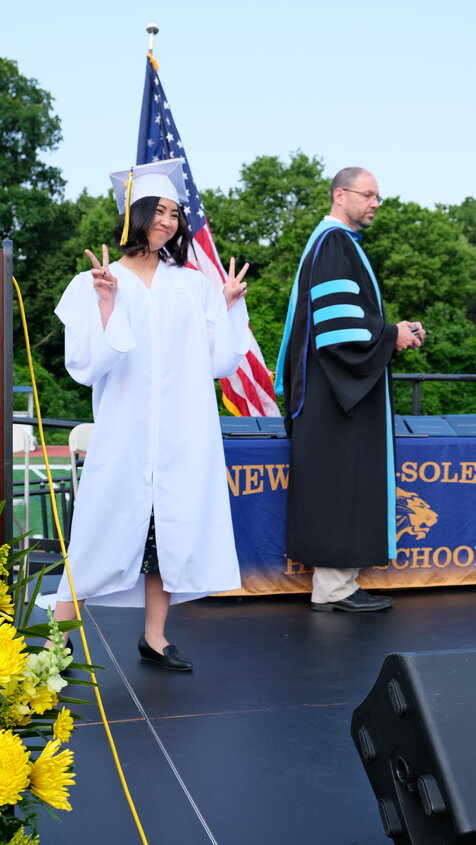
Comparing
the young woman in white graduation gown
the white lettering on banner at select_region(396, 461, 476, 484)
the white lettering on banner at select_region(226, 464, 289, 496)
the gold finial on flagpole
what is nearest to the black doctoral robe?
the white lettering on banner at select_region(226, 464, 289, 496)

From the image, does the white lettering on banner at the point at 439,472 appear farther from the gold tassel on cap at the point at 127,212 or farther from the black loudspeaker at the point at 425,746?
the black loudspeaker at the point at 425,746

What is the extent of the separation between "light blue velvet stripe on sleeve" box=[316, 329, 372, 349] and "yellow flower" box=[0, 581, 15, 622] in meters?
2.57

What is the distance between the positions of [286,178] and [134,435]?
2888cm

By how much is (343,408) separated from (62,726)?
2683mm

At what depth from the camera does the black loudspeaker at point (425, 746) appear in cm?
142

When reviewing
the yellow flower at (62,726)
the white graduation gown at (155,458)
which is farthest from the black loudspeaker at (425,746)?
the white graduation gown at (155,458)

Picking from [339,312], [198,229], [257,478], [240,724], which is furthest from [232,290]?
[198,229]

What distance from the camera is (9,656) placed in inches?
50.8

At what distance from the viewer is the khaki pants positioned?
4.01 metres

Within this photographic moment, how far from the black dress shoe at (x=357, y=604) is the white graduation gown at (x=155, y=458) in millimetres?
1022

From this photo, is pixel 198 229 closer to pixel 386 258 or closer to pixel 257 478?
pixel 257 478

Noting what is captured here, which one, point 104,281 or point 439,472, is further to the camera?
point 439,472

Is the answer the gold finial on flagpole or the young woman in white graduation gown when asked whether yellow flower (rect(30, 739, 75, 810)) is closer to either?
the young woman in white graduation gown

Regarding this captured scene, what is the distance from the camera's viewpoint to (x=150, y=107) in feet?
18.7
